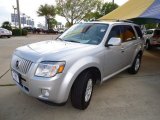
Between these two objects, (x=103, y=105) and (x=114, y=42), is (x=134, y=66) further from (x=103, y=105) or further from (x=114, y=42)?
(x=103, y=105)

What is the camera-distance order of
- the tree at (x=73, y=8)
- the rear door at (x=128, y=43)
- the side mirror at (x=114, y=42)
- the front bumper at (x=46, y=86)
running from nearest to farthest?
the front bumper at (x=46, y=86), the side mirror at (x=114, y=42), the rear door at (x=128, y=43), the tree at (x=73, y=8)

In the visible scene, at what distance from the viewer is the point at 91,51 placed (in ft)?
12.6

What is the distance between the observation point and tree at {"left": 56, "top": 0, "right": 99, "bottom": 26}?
1638 inches

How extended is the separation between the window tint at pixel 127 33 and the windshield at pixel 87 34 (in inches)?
31.8

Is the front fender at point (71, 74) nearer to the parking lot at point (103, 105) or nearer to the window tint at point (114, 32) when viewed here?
the parking lot at point (103, 105)

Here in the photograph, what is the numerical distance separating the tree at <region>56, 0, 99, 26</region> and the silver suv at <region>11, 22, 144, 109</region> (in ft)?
125

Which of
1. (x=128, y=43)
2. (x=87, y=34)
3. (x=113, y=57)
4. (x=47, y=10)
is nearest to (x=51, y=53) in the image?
(x=87, y=34)

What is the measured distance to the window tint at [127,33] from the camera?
5273 millimetres

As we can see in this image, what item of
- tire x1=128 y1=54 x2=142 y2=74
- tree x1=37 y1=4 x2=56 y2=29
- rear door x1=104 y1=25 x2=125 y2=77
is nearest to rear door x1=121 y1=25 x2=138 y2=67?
rear door x1=104 y1=25 x2=125 y2=77

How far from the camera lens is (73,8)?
4159 cm

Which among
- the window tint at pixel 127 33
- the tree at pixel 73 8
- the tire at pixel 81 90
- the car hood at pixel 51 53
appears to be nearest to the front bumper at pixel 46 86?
the car hood at pixel 51 53

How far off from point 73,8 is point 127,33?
123 feet

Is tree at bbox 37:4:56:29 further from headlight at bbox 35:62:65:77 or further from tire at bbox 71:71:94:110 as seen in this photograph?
headlight at bbox 35:62:65:77

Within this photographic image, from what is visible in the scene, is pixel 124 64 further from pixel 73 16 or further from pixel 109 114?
pixel 73 16
